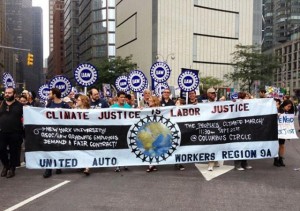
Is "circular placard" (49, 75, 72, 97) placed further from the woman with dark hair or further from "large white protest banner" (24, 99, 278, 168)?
the woman with dark hair

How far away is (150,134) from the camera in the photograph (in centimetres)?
873

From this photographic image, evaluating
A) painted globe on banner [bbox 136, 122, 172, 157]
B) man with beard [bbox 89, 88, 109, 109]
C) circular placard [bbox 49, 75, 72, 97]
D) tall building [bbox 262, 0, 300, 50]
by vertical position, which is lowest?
painted globe on banner [bbox 136, 122, 172, 157]

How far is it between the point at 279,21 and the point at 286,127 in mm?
Result: 126248

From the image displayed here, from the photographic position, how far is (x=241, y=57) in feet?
209

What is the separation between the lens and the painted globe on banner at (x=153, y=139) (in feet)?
28.5

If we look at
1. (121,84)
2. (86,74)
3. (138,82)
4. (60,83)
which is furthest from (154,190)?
(121,84)

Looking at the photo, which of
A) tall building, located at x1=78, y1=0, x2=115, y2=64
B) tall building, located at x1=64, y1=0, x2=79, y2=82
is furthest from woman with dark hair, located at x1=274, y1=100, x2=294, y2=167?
tall building, located at x1=64, y1=0, x2=79, y2=82

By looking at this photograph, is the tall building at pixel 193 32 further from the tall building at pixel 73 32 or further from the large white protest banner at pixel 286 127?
the tall building at pixel 73 32

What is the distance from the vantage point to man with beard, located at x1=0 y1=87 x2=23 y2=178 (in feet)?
27.5

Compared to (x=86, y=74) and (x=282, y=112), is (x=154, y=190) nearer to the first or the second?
(x=282, y=112)

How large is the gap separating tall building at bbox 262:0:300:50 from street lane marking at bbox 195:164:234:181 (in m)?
114

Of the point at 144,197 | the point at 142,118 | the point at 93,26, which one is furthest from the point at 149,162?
the point at 93,26

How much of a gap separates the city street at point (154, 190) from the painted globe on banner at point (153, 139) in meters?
0.45

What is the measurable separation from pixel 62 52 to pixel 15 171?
177m
